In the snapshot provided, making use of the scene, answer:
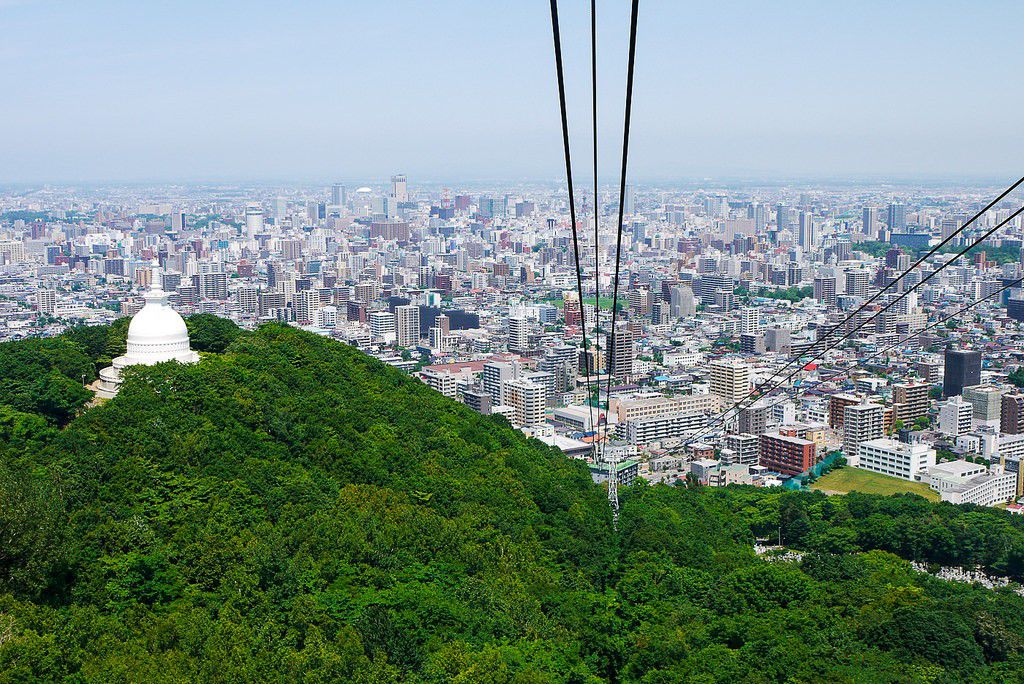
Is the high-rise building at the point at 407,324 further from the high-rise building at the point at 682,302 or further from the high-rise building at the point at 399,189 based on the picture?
the high-rise building at the point at 399,189

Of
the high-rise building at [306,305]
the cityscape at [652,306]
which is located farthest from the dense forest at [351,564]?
the high-rise building at [306,305]

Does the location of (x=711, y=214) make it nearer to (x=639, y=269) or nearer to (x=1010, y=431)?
(x=639, y=269)

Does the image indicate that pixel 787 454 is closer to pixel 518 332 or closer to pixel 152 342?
pixel 152 342

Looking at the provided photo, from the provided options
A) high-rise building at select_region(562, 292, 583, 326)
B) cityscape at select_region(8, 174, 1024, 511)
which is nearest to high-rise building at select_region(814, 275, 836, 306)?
cityscape at select_region(8, 174, 1024, 511)

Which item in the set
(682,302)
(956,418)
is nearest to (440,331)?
(682,302)

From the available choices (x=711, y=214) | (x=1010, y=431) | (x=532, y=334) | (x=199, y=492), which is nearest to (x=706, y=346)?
(x=532, y=334)

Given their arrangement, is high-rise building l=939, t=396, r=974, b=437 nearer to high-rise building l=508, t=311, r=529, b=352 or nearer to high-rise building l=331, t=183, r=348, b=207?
high-rise building l=508, t=311, r=529, b=352
